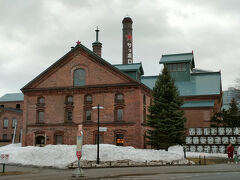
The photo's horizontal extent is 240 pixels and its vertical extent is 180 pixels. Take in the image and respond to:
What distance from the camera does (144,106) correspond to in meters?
39.3

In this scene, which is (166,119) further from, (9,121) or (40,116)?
(9,121)

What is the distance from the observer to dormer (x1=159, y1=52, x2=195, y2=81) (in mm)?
59044

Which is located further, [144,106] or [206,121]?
[206,121]

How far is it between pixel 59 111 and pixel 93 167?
1779cm

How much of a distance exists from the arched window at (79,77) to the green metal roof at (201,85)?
22.4m

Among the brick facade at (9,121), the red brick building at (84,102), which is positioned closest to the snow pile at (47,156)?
the red brick building at (84,102)

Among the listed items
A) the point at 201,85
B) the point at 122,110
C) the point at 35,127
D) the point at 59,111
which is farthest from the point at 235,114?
the point at 35,127

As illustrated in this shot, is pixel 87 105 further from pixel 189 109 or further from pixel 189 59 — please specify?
pixel 189 59

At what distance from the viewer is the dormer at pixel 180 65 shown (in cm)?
5904

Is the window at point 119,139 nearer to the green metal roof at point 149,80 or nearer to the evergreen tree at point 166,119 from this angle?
the evergreen tree at point 166,119

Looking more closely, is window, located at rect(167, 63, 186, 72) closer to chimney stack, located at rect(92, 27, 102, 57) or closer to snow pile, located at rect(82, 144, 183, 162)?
chimney stack, located at rect(92, 27, 102, 57)

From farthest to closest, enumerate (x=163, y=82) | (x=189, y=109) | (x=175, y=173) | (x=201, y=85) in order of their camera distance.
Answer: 1. (x=201, y=85)
2. (x=189, y=109)
3. (x=163, y=82)
4. (x=175, y=173)

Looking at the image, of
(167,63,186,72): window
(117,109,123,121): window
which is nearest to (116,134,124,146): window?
(117,109,123,121): window

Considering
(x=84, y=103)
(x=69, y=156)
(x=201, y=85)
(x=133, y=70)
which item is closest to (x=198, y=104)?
(x=201, y=85)
